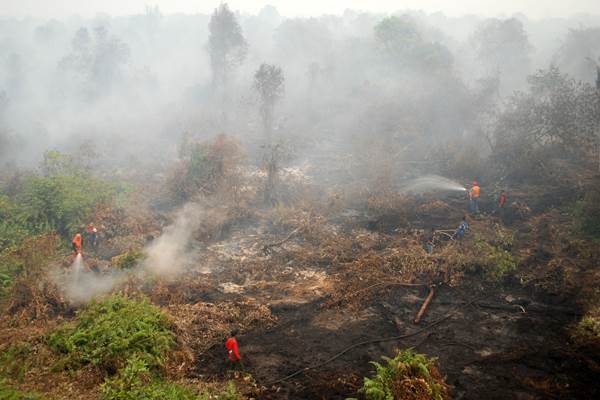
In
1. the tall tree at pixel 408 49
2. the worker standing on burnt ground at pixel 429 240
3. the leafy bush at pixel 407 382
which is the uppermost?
the tall tree at pixel 408 49

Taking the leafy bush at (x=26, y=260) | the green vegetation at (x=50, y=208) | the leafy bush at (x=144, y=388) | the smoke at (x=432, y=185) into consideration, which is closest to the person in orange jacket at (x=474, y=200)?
the smoke at (x=432, y=185)

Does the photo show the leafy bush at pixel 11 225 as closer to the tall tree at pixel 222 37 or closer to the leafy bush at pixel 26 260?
the leafy bush at pixel 26 260

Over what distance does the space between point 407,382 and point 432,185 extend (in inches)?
571

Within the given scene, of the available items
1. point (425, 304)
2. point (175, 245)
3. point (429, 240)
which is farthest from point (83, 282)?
point (429, 240)

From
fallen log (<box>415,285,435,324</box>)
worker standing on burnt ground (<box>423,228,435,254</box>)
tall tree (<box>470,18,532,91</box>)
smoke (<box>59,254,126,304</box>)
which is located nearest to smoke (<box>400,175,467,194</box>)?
worker standing on burnt ground (<box>423,228,435,254</box>)

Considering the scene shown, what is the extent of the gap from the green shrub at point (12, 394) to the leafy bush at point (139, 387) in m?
0.98

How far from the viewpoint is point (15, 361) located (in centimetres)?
714

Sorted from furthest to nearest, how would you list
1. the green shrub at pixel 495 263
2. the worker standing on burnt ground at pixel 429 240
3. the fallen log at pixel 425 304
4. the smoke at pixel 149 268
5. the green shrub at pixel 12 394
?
the worker standing on burnt ground at pixel 429 240
the green shrub at pixel 495 263
the smoke at pixel 149 268
the fallen log at pixel 425 304
the green shrub at pixel 12 394

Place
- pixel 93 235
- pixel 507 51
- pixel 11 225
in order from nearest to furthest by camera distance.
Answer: pixel 93 235, pixel 11 225, pixel 507 51

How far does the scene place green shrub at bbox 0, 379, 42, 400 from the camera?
5.81 metres

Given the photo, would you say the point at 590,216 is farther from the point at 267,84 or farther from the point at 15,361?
the point at 267,84

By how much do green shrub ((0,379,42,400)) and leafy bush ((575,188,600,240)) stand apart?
14.2 m

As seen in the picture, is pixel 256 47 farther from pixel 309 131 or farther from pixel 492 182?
pixel 492 182

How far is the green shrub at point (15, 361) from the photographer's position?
684cm
